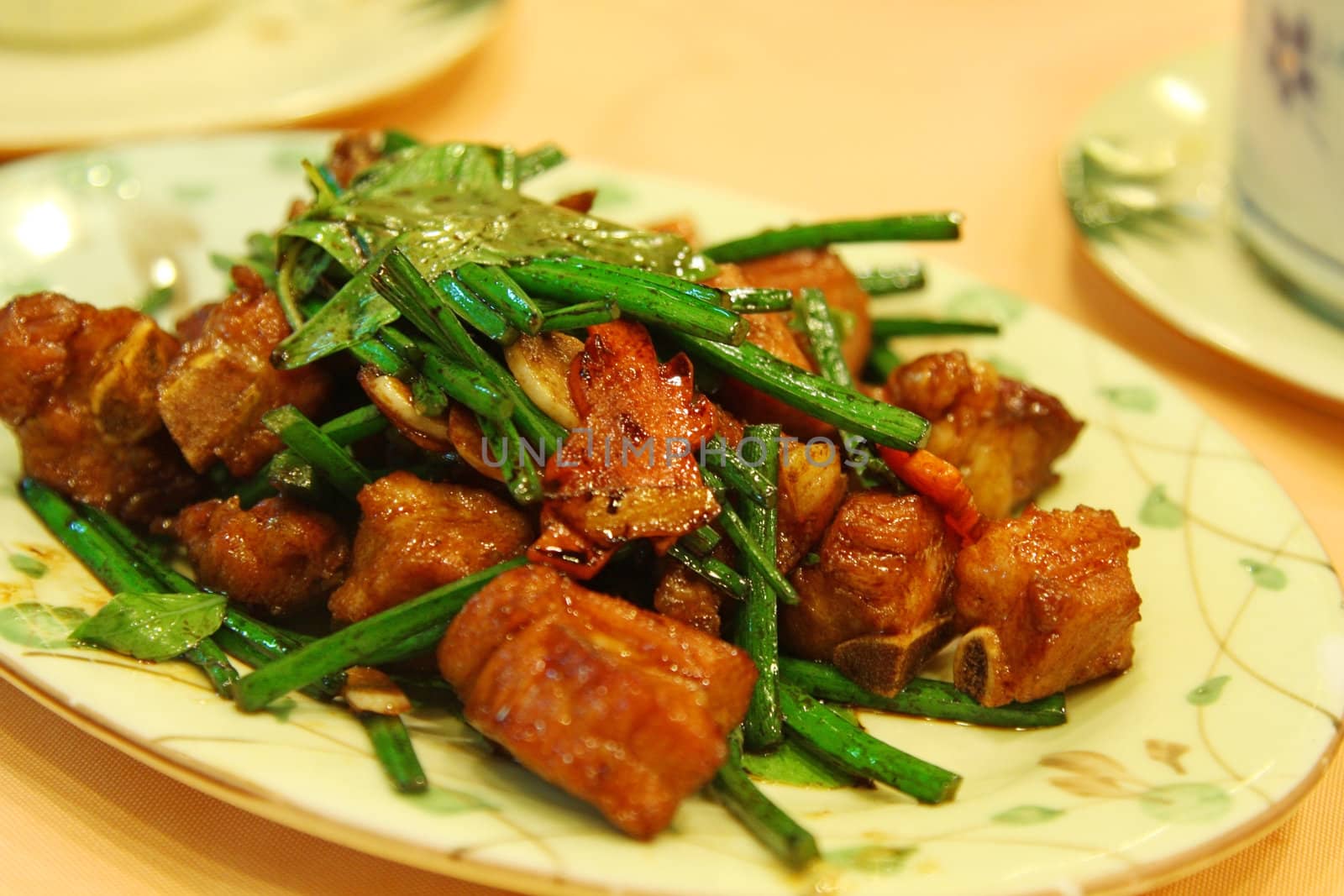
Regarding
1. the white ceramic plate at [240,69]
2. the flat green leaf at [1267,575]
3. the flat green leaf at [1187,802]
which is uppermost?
the white ceramic plate at [240,69]

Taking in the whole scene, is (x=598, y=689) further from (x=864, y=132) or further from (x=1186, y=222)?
(x=864, y=132)

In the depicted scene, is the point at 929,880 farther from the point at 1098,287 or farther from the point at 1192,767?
the point at 1098,287

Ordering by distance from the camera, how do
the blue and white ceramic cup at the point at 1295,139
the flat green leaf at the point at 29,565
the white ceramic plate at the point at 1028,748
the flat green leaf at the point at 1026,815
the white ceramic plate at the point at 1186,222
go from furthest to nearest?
the white ceramic plate at the point at 1186,222, the blue and white ceramic cup at the point at 1295,139, the flat green leaf at the point at 29,565, the flat green leaf at the point at 1026,815, the white ceramic plate at the point at 1028,748

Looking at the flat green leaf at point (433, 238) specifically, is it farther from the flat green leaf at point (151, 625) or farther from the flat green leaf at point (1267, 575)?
the flat green leaf at point (1267, 575)

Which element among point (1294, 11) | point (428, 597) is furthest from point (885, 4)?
point (428, 597)

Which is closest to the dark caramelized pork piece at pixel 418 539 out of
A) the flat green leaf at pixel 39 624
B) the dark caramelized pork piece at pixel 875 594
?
the flat green leaf at pixel 39 624

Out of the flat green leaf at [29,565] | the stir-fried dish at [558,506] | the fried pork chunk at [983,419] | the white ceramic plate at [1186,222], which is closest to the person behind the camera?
the stir-fried dish at [558,506]

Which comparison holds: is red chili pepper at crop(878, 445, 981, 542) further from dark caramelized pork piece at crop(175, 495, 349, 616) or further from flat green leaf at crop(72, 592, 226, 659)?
flat green leaf at crop(72, 592, 226, 659)

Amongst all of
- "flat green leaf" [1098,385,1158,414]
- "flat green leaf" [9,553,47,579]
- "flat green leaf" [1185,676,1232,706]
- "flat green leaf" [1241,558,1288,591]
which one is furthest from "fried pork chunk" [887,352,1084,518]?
"flat green leaf" [9,553,47,579]
